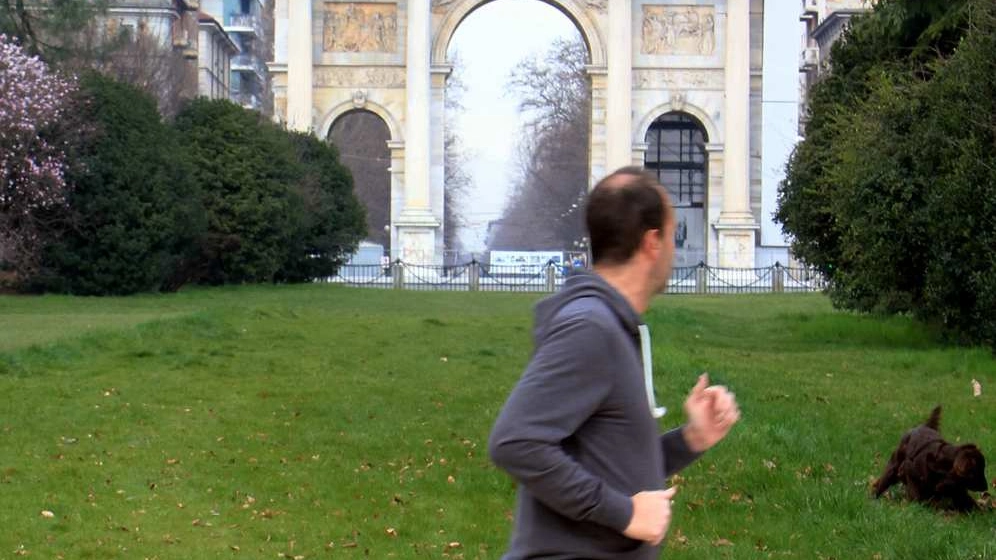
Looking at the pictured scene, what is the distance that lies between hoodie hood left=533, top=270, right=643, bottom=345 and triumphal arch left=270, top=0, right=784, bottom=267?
57.5m

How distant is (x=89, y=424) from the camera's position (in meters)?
14.4

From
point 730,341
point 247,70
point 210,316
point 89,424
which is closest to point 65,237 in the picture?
point 210,316

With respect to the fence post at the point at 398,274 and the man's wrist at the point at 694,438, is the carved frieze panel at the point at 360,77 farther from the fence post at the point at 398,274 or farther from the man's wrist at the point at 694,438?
the man's wrist at the point at 694,438

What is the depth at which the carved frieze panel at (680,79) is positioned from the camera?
2484 inches

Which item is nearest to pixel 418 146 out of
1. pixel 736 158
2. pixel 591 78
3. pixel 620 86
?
pixel 591 78

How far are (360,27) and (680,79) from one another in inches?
472

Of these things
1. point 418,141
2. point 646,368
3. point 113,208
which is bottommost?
point 646,368

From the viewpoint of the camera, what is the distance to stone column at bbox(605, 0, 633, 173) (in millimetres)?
62188

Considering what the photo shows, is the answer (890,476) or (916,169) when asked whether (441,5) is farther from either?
(890,476)

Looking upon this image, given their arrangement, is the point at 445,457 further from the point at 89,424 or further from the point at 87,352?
the point at 87,352

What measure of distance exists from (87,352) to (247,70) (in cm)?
9075

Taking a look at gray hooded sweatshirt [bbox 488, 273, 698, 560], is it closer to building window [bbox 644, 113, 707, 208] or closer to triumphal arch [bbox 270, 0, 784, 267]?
triumphal arch [bbox 270, 0, 784, 267]

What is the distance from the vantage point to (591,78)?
6328cm

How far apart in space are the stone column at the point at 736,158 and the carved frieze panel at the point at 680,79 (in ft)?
1.74
